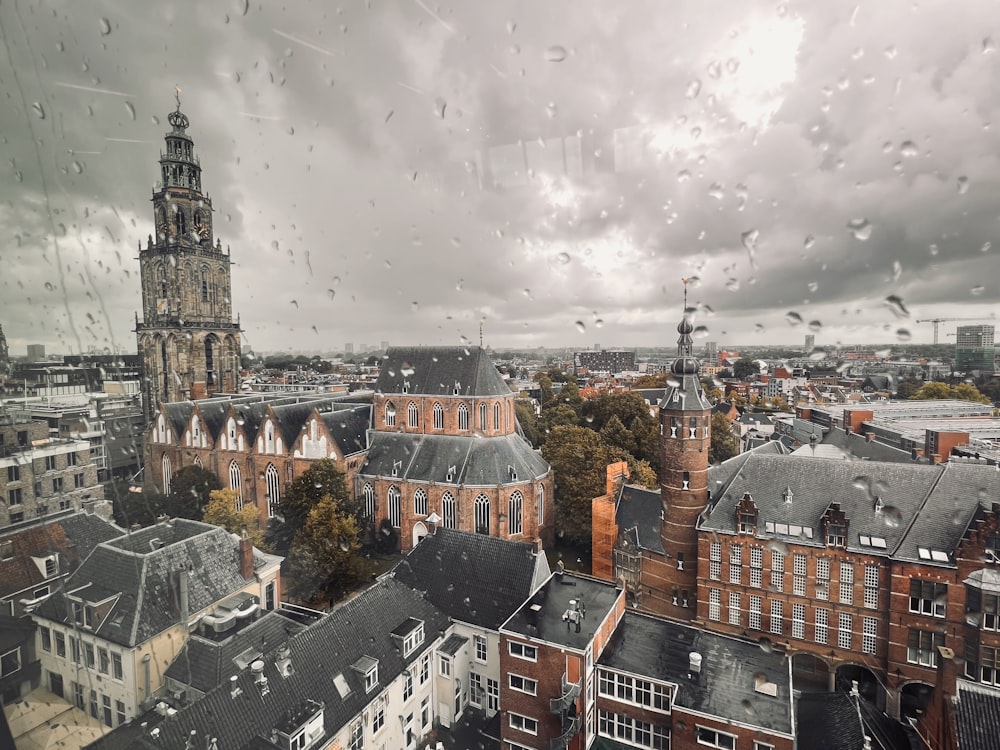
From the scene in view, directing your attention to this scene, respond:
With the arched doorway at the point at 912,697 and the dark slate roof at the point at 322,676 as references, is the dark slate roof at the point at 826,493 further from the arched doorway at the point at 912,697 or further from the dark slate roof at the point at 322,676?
the dark slate roof at the point at 322,676

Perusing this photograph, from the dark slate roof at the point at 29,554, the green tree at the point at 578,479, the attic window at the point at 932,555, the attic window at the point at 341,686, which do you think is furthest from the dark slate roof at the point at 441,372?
the dark slate roof at the point at 29,554

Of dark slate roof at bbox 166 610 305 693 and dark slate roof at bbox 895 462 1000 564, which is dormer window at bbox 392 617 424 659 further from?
dark slate roof at bbox 895 462 1000 564

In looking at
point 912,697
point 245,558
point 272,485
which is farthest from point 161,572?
point 912,697

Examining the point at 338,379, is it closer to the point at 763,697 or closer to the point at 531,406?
the point at 531,406

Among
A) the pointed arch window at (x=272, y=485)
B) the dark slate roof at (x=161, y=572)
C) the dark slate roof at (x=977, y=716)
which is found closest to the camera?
the dark slate roof at (x=977, y=716)

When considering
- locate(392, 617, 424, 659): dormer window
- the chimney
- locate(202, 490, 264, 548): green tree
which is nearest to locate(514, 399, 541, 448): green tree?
locate(202, 490, 264, 548): green tree

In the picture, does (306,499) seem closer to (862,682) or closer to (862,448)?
(862,682)

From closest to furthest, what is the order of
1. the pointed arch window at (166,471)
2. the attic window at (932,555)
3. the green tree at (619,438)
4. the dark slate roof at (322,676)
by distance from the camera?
the dark slate roof at (322,676)
the attic window at (932,555)
the pointed arch window at (166,471)
the green tree at (619,438)
